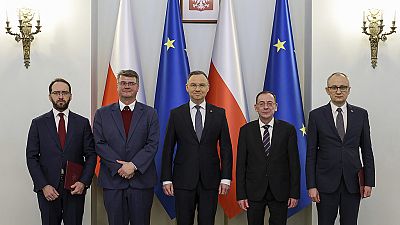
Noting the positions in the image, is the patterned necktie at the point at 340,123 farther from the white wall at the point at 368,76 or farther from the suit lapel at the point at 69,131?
the suit lapel at the point at 69,131

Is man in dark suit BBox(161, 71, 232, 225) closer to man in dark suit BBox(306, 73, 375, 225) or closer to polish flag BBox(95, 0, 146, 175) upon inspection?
man in dark suit BBox(306, 73, 375, 225)

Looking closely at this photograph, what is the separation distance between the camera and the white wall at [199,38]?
5.38 meters

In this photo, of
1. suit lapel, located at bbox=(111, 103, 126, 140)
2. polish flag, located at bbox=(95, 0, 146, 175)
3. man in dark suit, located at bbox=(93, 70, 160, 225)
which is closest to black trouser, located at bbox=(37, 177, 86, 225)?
man in dark suit, located at bbox=(93, 70, 160, 225)

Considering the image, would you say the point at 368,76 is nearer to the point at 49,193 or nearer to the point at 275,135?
the point at 275,135

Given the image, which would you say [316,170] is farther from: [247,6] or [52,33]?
[52,33]

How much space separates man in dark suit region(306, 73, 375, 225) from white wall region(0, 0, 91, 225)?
6.89 feet

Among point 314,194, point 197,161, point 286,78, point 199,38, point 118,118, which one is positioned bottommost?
point 314,194

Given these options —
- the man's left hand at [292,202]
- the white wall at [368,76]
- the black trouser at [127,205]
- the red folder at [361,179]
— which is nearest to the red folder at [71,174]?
the black trouser at [127,205]

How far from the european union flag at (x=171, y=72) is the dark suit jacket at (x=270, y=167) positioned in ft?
3.51

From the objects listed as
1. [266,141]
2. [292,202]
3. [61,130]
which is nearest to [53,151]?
[61,130]

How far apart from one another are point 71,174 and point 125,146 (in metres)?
0.47

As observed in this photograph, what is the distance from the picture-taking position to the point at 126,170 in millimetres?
3873

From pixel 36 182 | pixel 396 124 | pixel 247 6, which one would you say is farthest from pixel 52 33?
pixel 396 124

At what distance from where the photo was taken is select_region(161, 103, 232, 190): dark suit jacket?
4.12 m
